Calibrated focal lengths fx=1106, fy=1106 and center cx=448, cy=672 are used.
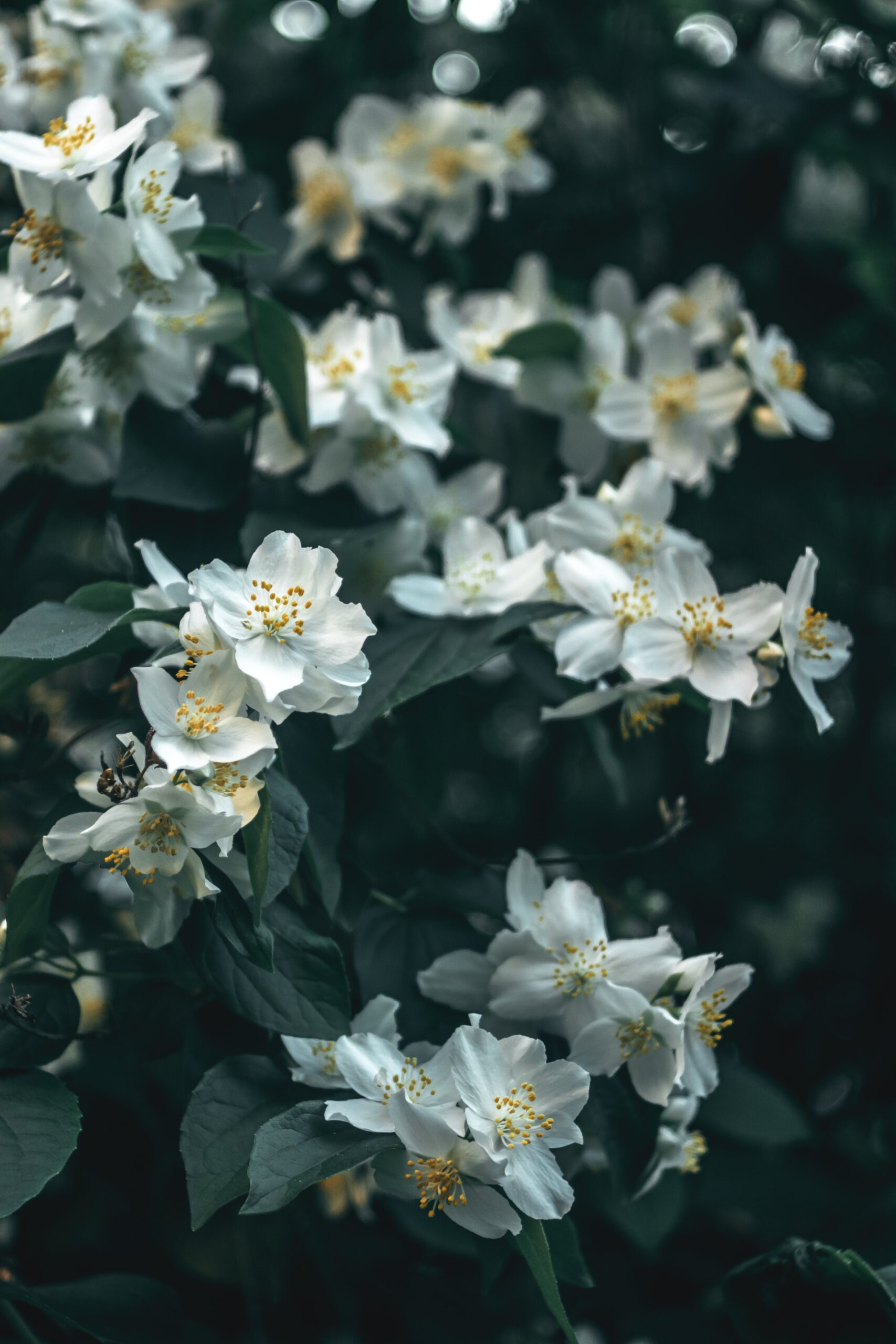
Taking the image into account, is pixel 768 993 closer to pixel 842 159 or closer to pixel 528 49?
pixel 842 159

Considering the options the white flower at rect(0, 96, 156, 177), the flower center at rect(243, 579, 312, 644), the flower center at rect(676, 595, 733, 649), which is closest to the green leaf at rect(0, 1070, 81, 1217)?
the flower center at rect(243, 579, 312, 644)

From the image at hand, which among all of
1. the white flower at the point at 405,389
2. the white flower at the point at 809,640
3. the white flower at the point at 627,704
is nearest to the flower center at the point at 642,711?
the white flower at the point at 627,704

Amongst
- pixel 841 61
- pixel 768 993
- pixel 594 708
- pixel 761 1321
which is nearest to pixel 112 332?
pixel 594 708

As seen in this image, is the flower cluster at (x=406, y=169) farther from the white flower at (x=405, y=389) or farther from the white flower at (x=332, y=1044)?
the white flower at (x=332, y=1044)

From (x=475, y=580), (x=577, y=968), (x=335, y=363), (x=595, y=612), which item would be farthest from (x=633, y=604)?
(x=335, y=363)

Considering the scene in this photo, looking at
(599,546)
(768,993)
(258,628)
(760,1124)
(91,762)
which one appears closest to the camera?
(258,628)

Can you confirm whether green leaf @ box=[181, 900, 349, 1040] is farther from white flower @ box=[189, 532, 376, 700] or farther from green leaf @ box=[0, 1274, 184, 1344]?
green leaf @ box=[0, 1274, 184, 1344]
